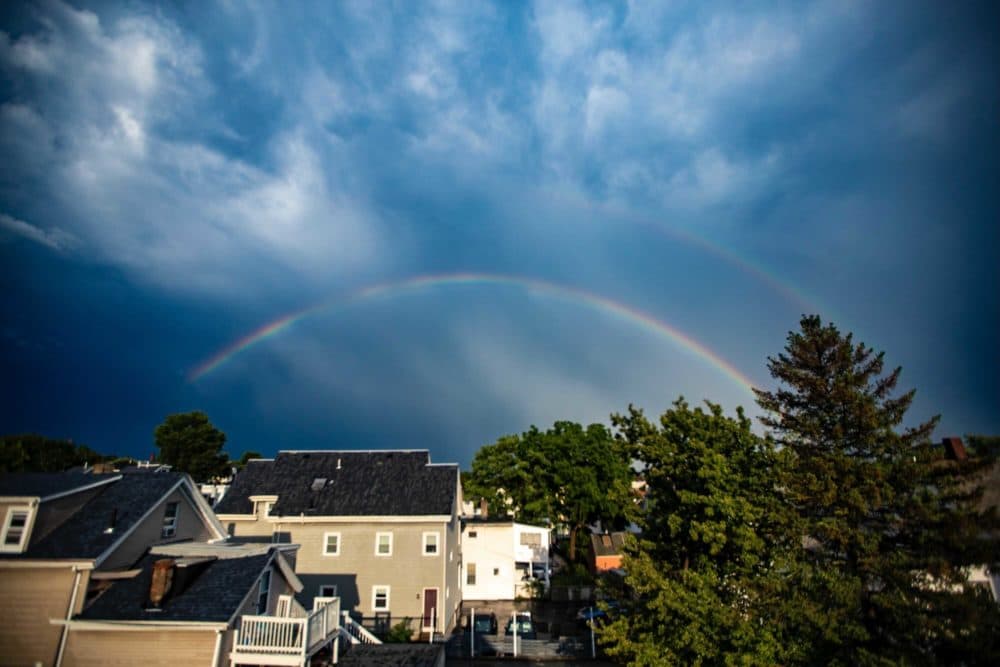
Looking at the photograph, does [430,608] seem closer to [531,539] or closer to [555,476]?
[531,539]

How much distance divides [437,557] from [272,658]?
1555 centimetres

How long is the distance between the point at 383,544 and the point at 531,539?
A: 17.6 m

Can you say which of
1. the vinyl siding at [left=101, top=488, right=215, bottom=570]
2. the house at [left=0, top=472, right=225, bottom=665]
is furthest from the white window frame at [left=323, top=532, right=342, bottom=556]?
the house at [left=0, top=472, right=225, bottom=665]

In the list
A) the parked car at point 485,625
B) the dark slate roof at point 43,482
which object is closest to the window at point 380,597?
the parked car at point 485,625

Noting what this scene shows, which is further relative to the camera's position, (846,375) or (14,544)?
(846,375)

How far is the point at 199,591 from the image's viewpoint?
16.7 m

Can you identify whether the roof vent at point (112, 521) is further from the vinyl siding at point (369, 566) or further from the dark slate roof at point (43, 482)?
the vinyl siding at point (369, 566)

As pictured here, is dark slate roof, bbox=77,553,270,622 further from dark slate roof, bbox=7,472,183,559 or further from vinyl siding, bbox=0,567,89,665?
dark slate roof, bbox=7,472,183,559

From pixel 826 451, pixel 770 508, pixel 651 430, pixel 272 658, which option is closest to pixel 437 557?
pixel 272 658

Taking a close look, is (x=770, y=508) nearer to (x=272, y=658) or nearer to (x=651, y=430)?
(x=651, y=430)

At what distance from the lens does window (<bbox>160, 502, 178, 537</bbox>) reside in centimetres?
1982

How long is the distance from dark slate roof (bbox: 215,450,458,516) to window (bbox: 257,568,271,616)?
13192mm

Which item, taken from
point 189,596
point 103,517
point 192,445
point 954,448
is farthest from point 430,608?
point 192,445

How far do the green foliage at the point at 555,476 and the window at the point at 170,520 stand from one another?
36.8 meters
